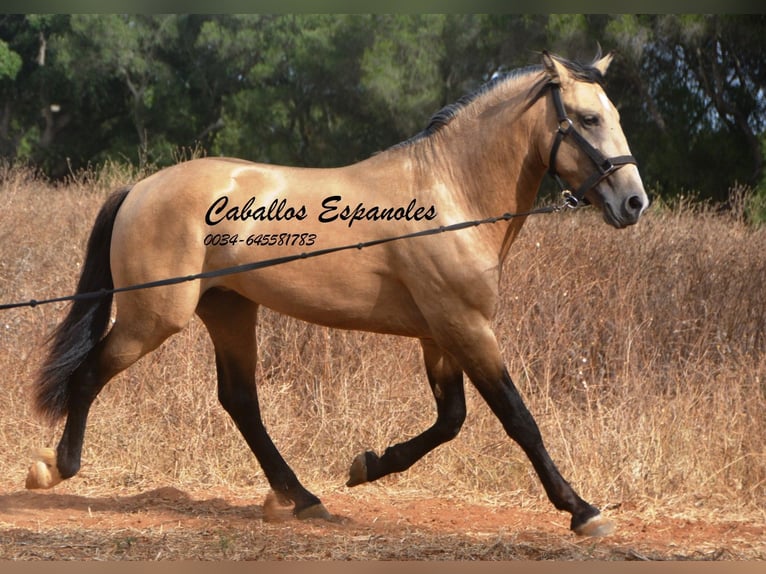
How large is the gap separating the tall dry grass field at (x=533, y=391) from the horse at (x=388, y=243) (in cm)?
92

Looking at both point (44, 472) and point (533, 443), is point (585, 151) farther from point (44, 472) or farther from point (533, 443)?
point (44, 472)

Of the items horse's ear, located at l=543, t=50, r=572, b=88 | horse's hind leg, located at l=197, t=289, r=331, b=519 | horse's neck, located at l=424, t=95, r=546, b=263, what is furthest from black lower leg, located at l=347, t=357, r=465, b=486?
horse's ear, located at l=543, t=50, r=572, b=88

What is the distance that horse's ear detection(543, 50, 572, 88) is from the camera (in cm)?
456

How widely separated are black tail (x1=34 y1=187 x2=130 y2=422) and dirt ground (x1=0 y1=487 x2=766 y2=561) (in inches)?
25.2

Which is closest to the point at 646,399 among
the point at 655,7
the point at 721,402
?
the point at 721,402

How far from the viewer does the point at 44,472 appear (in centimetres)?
498

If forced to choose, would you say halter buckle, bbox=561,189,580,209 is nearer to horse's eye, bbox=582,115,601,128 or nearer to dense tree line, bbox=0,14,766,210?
horse's eye, bbox=582,115,601,128

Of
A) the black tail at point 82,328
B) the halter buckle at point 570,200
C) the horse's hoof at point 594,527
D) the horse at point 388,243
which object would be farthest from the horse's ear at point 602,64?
the black tail at point 82,328

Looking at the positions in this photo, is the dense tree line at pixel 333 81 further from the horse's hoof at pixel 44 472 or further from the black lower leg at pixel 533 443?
the horse's hoof at pixel 44 472

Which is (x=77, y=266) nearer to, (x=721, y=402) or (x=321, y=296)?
(x=321, y=296)

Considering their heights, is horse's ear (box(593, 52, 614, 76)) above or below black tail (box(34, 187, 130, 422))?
above

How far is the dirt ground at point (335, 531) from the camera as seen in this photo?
4496mm

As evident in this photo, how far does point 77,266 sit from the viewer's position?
8.65m

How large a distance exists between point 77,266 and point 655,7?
17.8 feet
